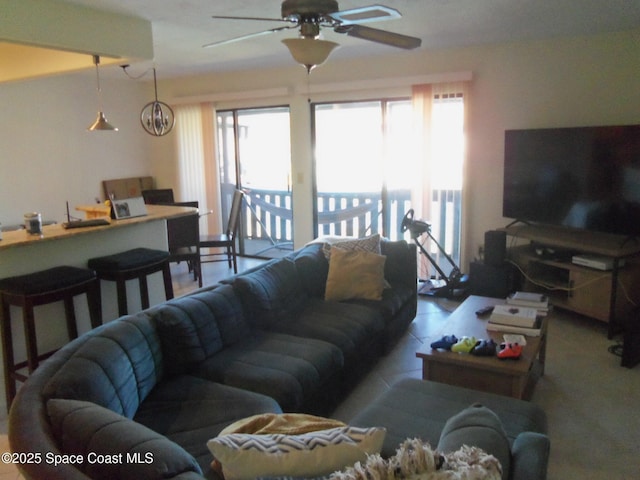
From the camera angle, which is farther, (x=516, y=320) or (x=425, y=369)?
(x=516, y=320)

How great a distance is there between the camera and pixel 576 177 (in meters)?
4.15

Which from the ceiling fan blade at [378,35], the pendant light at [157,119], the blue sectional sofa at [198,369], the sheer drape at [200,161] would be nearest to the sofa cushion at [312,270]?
the blue sectional sofa at [198,369]

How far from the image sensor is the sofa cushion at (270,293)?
2.93m

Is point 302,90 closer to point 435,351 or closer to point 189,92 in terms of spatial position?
point 189,92

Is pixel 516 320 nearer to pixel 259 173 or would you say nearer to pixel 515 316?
pixel 515 316

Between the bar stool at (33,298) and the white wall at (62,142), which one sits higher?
the white wall at (62,142)

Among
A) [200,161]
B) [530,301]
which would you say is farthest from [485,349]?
[200,161]

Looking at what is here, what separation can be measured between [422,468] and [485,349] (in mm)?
1607

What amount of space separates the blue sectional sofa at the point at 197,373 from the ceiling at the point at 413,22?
1.78m

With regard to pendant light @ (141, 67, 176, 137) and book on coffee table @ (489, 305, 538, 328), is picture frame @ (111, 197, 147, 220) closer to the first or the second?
pendant light @ (141, 67, 176, 137)

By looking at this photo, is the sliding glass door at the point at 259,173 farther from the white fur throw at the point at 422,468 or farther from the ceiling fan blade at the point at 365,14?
the white fur throw at the point at 422,468

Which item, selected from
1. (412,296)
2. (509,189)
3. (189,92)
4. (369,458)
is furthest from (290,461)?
(189,92)

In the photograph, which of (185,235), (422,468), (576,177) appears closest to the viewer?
(422,468)

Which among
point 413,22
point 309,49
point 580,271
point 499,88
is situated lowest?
point 580,271
